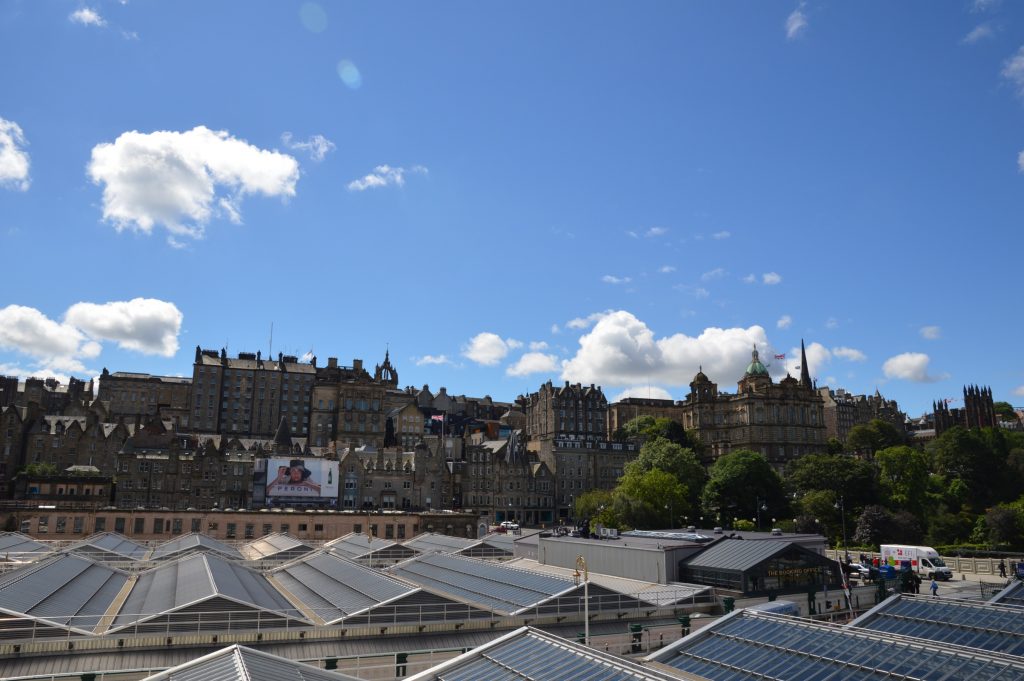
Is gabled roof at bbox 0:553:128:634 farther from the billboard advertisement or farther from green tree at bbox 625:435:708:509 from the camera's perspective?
green tree at bbox 625:435:708:509

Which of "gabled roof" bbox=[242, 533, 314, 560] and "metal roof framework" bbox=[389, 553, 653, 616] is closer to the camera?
"metal roof framework" bbox=[389, 553, 653, 616]

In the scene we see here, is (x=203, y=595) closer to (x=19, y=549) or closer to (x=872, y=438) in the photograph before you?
(x=19, y=549)

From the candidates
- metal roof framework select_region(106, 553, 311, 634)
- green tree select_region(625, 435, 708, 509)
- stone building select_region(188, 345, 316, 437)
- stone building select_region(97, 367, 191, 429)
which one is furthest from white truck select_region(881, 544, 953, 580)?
A: stone building select_region(97, 367, 191, 429)

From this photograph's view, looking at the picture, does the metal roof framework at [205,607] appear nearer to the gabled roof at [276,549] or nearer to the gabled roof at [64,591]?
the gabled roof at [64,591]

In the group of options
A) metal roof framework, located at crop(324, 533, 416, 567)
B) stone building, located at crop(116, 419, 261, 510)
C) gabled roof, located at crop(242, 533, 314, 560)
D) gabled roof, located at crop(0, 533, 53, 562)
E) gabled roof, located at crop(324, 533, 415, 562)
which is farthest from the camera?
stone building, located at crop(116, 419, 261, 510)

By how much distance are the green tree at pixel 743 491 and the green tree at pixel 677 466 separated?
4073mm

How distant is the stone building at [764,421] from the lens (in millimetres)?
174625

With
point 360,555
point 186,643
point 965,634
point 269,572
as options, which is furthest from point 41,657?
point 360,555

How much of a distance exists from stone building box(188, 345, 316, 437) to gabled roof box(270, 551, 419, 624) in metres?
131

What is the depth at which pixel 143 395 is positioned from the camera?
18762 centimetres

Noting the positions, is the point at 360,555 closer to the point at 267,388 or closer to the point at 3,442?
the point at 3,442

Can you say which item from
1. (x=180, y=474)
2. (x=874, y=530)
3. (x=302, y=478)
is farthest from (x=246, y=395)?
(x=874, y=530)

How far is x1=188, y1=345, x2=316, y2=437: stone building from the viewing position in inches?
7111

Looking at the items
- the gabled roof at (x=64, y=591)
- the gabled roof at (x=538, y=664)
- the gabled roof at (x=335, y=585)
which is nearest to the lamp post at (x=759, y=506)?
the gabled roof at (x=335, y=585)
